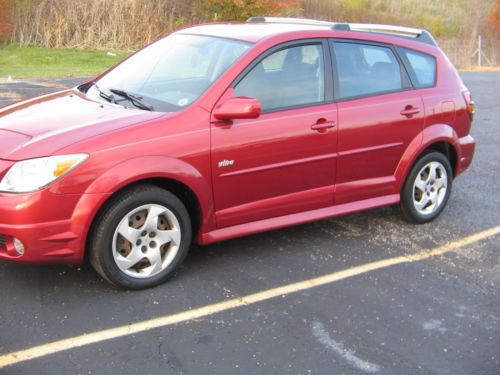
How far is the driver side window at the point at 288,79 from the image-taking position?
15.1 feet

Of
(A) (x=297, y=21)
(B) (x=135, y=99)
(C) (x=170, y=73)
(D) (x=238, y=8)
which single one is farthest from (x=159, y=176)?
(D) (x=238, y=8)

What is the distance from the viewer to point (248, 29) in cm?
507

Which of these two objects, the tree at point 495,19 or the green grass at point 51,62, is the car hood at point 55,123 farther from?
the tree at point 495,19

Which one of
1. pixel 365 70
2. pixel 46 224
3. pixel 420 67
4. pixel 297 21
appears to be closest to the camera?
pixel 46 224

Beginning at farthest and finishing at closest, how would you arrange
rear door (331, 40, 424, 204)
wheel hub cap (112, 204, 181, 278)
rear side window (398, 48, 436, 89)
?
rear side window (398, 48, 436, 89)
rear door (331, 40, 424, 204)
wheel hub cap (112, 204, 181, 278)

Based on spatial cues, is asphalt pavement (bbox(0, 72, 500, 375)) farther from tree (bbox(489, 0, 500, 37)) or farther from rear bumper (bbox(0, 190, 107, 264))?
tree (bbox(489, 0, 500, 37))

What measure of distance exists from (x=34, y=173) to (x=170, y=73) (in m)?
1.51

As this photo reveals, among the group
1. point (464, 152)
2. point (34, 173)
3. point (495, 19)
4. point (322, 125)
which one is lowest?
point (464, 152)

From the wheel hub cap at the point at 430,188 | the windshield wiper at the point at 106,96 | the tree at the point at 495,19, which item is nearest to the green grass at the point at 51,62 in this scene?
the windshield wiper at the point at 106,96

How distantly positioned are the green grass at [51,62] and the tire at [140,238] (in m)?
12.5

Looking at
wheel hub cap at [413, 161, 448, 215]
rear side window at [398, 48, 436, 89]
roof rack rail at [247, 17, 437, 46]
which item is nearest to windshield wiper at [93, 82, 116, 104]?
roof rack rail at [247, 17, 437, 46]

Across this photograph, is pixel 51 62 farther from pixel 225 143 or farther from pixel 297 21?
pixel 225 143

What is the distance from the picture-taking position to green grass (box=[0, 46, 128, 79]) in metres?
16.7

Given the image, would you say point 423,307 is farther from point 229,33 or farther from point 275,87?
point 229,33
